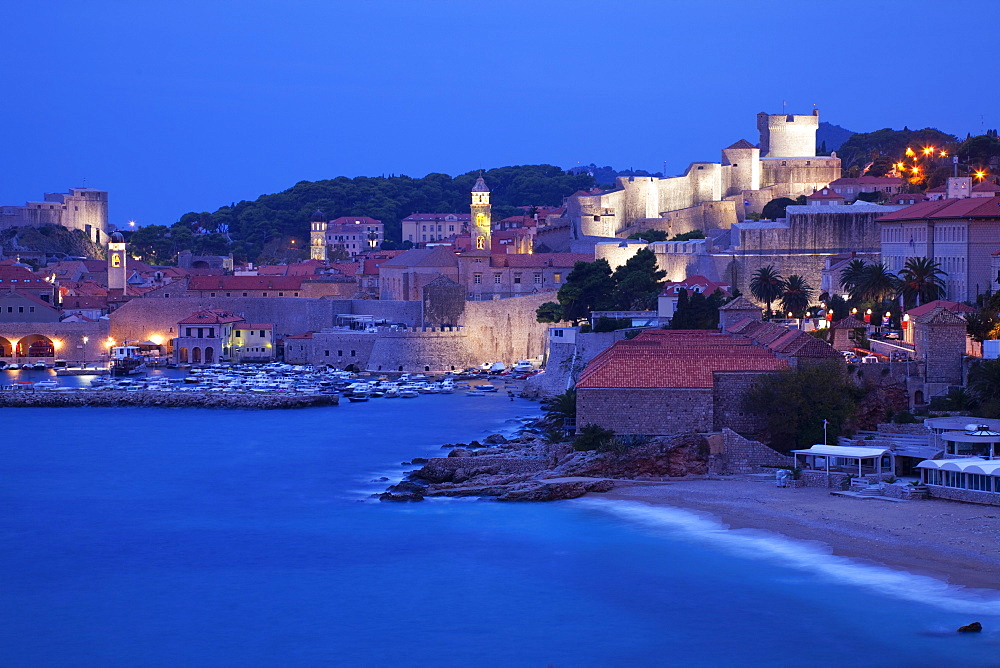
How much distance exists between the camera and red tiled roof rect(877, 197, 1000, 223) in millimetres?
26656

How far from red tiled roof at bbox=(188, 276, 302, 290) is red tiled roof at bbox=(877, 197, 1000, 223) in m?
27.3

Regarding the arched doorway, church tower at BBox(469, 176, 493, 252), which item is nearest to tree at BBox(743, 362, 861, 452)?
church tower at BBox(469, 176, 493, 252)

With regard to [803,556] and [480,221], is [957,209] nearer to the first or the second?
[803,556]

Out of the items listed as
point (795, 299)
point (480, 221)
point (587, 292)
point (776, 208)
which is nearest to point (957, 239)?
point (795, 299)

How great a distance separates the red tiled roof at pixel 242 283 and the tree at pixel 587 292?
16815 millimetres

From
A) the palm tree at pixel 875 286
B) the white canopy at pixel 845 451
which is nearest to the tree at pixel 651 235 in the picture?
the palm tree at pixel 875 286

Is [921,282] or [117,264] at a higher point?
[117,264]

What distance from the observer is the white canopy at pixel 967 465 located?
16953mm

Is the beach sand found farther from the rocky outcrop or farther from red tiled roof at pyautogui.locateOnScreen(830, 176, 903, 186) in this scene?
red tiled roof at pyautogui.locateOnScreen(830, 176, 903, 186)

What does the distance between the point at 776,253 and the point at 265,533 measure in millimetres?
19314

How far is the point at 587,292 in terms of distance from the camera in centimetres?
3650

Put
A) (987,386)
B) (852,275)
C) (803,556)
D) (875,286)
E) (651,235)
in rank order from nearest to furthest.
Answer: (803,556) < (987,386) < (875,286) < (852,275) < (651,235)

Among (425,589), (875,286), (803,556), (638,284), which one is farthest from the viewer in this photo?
(638,284)

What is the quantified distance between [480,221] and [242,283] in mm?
9489
